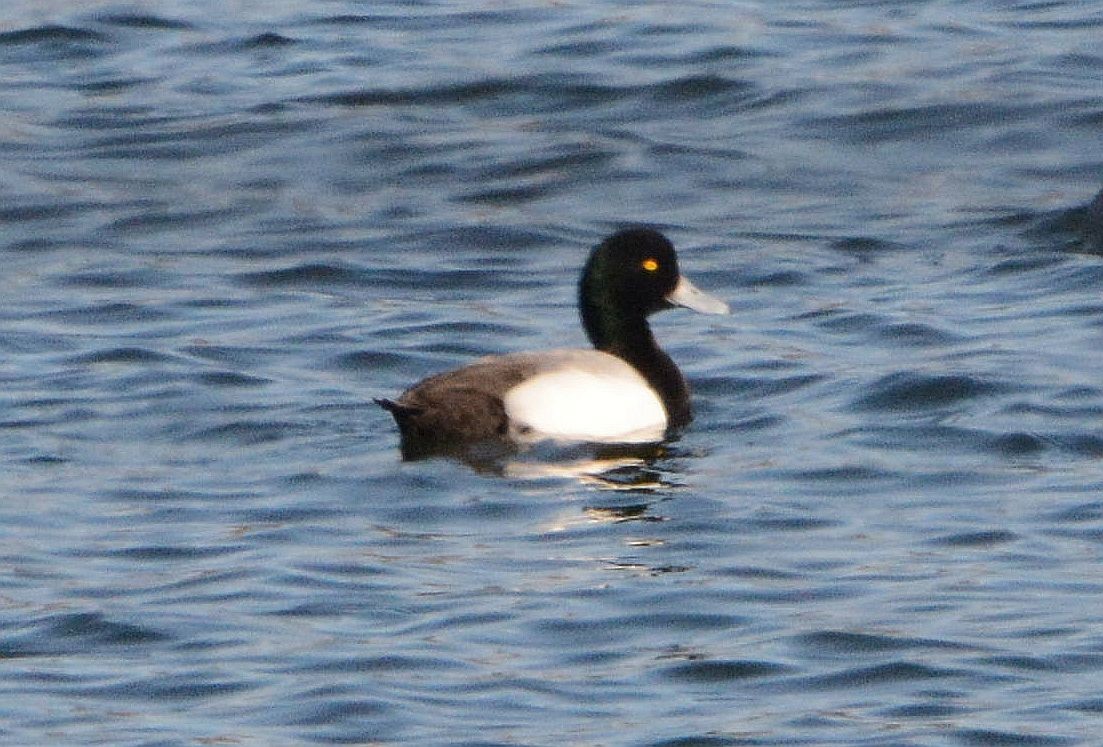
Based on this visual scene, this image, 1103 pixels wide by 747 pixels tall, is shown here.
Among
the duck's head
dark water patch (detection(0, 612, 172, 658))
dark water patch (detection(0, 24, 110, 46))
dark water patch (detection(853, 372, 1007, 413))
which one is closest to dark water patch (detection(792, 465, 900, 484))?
dark water patch (detection(853, 372, 1007, 413))

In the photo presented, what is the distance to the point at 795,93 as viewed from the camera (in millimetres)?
16156

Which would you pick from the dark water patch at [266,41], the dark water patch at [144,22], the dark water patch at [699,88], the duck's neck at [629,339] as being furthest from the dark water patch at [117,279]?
the dark water patch at [144,22]

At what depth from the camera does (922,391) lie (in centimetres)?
990

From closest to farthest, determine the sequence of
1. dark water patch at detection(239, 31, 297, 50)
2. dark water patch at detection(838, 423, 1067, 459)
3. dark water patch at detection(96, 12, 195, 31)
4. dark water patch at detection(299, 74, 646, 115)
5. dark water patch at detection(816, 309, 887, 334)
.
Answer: dark water patch at detection(838, 423, 1067, 459) → dark water patch at detection(816, 309, 887, 334) → dark water patch at detection(299, 74, 646, 115) → dark water patch at detection(239, 31, 297, 50) → dark water patch at detection(96, 12, 195, 31)

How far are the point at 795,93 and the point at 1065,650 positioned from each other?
9.90 metres

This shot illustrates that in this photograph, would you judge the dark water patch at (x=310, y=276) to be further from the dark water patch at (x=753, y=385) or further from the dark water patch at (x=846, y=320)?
the dark water patch at (x=753, y=385)

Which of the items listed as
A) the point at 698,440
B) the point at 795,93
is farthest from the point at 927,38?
the point at 698,440

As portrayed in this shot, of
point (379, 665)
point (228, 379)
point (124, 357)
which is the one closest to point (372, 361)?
point (228, 379)

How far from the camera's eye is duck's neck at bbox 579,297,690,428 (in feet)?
33.1

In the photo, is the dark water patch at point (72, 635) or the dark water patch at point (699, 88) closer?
the dark water patch at point (72, 635)

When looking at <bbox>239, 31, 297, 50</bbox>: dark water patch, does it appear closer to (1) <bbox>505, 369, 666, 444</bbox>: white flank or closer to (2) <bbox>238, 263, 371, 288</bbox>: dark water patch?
(2) <bbox>238, 263, 371, 288</bbox>: dark water patch

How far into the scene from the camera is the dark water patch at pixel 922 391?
9766 millimetres

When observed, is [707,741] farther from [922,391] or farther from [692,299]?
[692,299]

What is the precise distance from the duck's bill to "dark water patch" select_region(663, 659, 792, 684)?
4.10 metres
